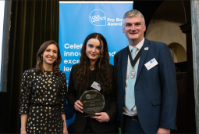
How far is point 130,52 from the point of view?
1746 mm

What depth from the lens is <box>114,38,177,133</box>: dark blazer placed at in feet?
4.79

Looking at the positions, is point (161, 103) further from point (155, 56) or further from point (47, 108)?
point (47, 108)

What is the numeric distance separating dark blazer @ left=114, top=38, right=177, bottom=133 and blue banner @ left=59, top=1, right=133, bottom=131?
107 cm

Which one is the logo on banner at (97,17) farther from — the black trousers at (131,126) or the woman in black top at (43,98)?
the black trousers at (131,126)

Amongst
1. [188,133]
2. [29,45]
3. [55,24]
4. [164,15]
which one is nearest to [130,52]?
[55,24]

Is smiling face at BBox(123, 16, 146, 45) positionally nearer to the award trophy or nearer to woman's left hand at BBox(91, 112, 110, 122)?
the award trophy

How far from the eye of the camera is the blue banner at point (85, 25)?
2604 mm

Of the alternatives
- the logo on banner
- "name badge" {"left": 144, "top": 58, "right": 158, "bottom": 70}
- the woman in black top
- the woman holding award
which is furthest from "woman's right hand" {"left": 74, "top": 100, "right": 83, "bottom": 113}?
the logo on banner

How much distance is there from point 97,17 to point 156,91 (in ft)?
5.47

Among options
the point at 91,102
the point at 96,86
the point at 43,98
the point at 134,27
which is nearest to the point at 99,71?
the point at 96,86

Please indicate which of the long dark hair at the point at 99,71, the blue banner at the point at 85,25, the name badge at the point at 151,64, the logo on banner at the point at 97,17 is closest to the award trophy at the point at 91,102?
the long dark hair at the point at 99,71

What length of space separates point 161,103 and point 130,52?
622 millimetres

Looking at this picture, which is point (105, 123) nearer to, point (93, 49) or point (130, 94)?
point (130, 94)

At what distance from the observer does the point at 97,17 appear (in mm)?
2648
